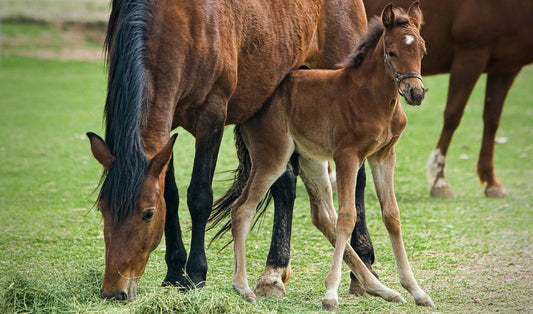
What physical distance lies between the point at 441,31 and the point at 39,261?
17.2 ft

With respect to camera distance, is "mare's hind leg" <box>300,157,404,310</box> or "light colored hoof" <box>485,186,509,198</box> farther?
"light colored hoof" <box>485,186,509,198</box>

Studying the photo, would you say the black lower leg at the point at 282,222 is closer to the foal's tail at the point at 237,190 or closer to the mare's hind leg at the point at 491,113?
the foal's tail at the point at 237,190

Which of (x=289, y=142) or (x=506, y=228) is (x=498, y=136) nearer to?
(x=506, y=228)

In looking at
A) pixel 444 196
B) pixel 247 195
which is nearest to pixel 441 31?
pixel 444 196

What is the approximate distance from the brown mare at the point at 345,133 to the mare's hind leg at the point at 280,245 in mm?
371

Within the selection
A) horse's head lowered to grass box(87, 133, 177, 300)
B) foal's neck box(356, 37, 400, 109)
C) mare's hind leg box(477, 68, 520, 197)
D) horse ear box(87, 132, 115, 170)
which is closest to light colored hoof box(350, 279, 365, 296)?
foal's neck box(356, 37, 400, 109)

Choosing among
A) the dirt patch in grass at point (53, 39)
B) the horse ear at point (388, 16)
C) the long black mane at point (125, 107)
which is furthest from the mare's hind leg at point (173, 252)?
the dirt patch in grass at point (53, 39)

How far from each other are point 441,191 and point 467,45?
1650 millimetres

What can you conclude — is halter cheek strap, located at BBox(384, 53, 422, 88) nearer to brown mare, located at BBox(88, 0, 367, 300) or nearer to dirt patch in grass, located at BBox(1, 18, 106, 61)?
brown mare, located at BBox(88, 0, 367, 300)

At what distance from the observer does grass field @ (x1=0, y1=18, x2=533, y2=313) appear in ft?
16.5

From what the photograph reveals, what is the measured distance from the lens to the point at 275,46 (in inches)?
234

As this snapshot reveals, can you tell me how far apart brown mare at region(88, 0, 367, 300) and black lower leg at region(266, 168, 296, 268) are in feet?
0.03

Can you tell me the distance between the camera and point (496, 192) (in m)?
9.70

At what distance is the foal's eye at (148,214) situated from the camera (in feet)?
14.9
